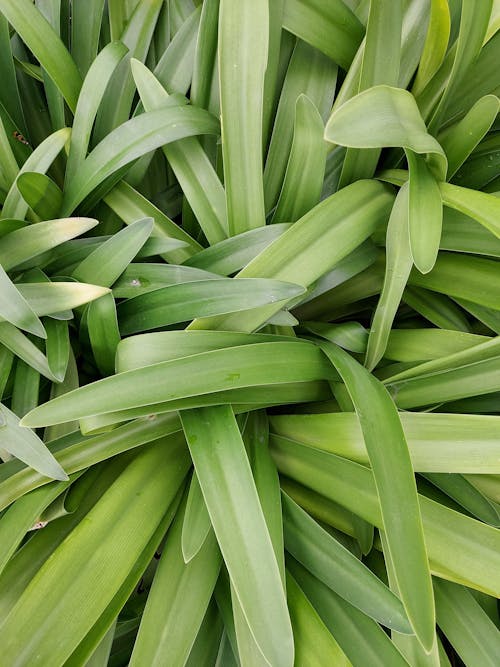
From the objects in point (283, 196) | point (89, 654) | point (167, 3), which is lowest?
point (89, 654)

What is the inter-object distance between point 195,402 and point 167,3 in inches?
19.5

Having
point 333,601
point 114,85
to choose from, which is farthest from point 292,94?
point 333,601

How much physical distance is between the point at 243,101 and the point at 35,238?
228 mm

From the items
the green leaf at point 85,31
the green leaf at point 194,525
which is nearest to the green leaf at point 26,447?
the green leaf at point 194,525

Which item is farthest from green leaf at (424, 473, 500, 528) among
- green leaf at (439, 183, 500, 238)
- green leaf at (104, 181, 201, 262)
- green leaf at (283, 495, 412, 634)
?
green leaf at (104, 181, 201, 262)

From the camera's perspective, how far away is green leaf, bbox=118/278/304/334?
1.56ft

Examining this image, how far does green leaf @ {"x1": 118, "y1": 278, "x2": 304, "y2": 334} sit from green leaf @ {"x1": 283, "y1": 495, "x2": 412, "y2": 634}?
0.18 m

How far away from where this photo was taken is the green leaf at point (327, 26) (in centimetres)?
57

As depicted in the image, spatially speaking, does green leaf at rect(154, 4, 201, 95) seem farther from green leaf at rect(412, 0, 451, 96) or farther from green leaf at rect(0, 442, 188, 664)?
green leaf at rect(0, 442, 188, 664)

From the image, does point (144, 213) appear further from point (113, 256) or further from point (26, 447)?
point (26, 447)

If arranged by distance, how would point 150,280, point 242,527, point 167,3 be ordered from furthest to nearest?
point 167,3, point 150,280, point 242,527

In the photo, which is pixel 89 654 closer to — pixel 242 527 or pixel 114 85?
pixel 242 527

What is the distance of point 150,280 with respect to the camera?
1.86 ft

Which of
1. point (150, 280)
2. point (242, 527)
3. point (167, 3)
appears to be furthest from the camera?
point (167, 3)
